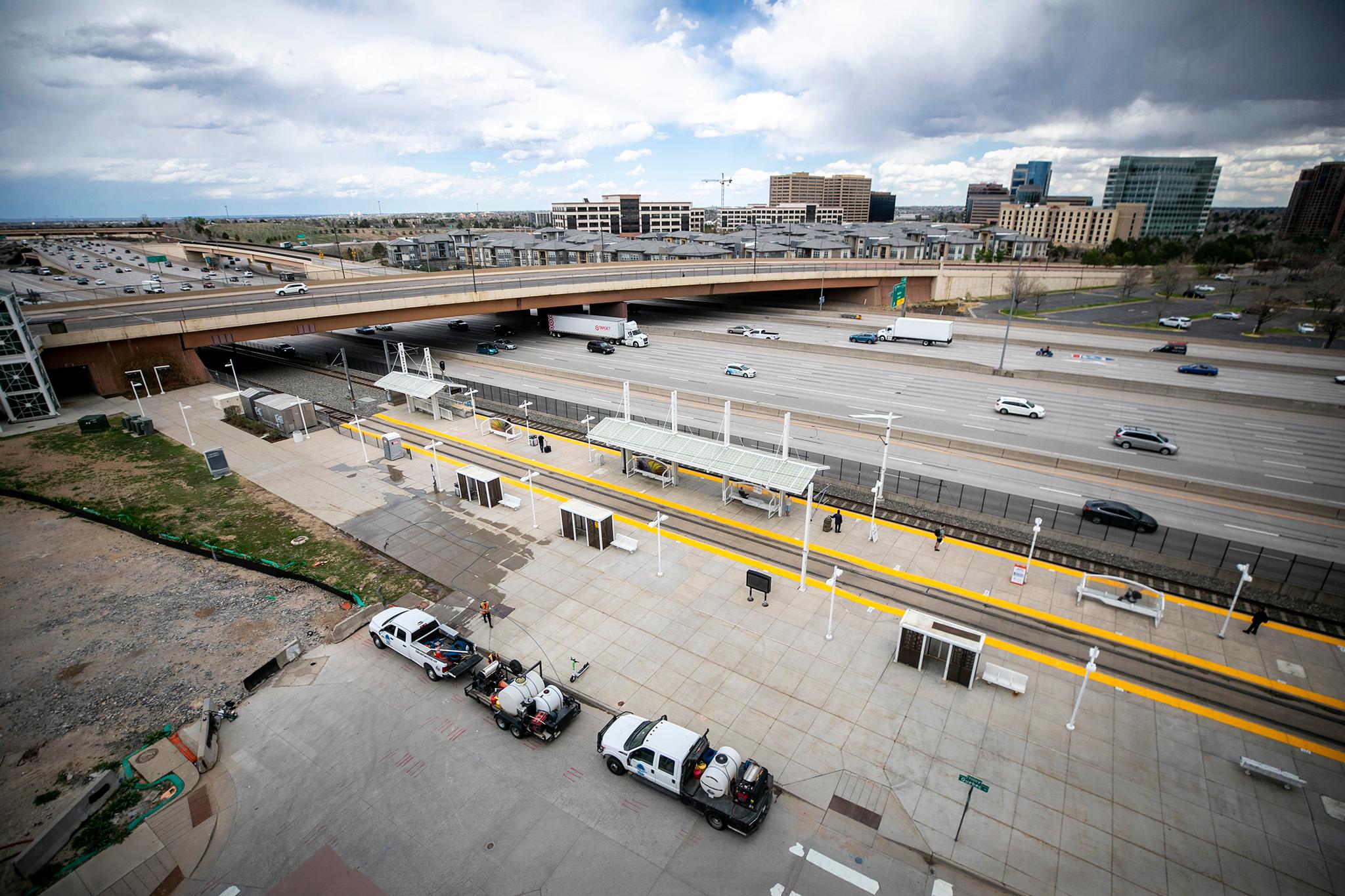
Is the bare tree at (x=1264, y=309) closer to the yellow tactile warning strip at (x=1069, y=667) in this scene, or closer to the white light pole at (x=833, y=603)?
the yellow tactile warning strip at (x=1069, y=667)

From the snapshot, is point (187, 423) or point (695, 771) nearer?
point (695, 771)

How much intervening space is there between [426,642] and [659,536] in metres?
9.10

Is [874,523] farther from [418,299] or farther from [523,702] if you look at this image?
[418,299]

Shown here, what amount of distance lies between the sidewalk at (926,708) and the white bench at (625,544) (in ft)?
0.99

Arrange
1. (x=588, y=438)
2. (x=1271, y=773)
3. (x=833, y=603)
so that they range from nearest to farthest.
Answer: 1. (x=1271, y=773)
2. (x=833, y=603)
3. (x=588, y=438)

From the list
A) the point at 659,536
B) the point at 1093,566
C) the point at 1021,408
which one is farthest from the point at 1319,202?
the point at 659,536

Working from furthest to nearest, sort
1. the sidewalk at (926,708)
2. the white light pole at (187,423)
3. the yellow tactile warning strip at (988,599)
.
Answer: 1. the white light pole at (187,423)
2. the yellow tactile warning strip at (988,599)
3. the sidewalk at (926,708)

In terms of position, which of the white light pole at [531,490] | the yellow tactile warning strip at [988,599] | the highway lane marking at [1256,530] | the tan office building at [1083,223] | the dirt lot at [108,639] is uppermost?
the tan office building at [1083,223]

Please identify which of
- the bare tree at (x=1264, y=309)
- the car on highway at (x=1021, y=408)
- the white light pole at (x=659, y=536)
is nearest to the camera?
the white light pole at (x=659, y=536)

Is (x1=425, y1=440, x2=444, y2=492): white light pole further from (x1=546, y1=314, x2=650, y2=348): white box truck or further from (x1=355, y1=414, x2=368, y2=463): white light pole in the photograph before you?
(x1=546, y1=314, x2=650, y2=348): white box truck

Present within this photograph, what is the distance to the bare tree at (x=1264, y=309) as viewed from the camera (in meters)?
66.1

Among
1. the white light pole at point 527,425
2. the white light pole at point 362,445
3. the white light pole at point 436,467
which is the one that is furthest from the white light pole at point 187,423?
the white light pole at point 527,425

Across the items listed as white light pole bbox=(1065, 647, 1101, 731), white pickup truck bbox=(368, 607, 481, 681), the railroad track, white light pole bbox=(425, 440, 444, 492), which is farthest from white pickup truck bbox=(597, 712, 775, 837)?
white light pole bbox=(425, 440, 444, 492)

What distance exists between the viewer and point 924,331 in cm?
6153
